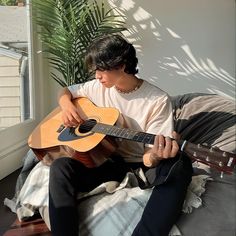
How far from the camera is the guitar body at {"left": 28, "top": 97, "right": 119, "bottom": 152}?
1.33 meters

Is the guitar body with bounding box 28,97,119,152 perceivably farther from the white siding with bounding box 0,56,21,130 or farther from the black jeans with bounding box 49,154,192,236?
the white siding with bounding box 0,56,21,130

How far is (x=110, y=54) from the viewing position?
1322 mm

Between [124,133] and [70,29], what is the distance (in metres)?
1.18

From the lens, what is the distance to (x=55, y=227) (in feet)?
3.85

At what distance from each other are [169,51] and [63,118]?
4.08ft

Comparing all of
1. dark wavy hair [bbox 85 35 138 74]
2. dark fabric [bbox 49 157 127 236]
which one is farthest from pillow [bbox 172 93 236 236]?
dark wavy hair [bbox 85 35 138 74]

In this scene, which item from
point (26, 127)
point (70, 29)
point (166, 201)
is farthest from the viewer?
point (26, 127)

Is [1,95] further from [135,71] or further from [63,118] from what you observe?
[135,71]

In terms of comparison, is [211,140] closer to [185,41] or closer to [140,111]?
[140,111]

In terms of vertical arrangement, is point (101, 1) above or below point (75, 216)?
above

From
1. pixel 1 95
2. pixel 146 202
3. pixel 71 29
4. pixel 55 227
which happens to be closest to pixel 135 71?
pixel 146 202

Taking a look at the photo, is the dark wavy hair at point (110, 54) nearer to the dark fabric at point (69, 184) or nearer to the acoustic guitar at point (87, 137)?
the acoustic guitar at point (87, 137)

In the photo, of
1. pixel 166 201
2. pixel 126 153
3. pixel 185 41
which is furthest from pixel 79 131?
pixel 185 41

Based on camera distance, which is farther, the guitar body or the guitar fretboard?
the guitar body
